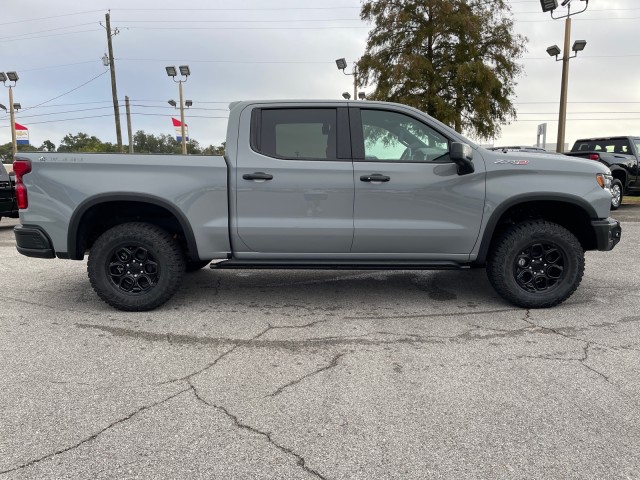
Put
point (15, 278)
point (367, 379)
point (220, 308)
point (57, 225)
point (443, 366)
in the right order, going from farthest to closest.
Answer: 1. point (15, 278)
2. point (220, 308)
3. point (57, 225)
4. point (443, 366)
5. point (367, 379)

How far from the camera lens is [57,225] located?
14.4 ft

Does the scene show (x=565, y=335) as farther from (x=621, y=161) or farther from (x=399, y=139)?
(x=621, y=161)

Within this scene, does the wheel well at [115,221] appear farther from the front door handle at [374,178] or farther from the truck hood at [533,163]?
the truck hood at [533,163]

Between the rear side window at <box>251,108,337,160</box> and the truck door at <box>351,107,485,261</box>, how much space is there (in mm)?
240

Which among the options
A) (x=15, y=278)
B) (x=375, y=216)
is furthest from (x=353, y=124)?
(x=15, y=278)

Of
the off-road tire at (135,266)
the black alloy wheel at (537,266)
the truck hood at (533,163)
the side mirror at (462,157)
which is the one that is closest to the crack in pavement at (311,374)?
the off-road tire at (135,266)

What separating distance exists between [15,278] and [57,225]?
2193mm

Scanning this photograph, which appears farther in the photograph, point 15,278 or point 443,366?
point 15,278

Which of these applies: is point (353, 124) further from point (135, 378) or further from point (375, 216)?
point (135, 378)

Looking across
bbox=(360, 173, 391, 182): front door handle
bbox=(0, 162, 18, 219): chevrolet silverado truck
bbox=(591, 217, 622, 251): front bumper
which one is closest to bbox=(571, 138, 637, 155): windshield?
bbox=(591, 217, 622, 251): front bumper

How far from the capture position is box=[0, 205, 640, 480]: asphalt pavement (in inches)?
88.7

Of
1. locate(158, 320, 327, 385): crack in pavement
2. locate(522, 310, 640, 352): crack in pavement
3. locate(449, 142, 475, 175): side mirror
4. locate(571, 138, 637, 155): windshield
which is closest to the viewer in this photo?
locate(158, 320, 327, 385): crack in pavement

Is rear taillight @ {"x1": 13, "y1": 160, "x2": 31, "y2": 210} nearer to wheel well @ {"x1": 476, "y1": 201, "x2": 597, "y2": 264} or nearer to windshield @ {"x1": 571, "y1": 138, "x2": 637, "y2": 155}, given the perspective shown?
wheel well @ {"x1": 476, "y1": 201, "x2": 597, "y2": 264}

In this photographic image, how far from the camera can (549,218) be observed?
4.85 metres
